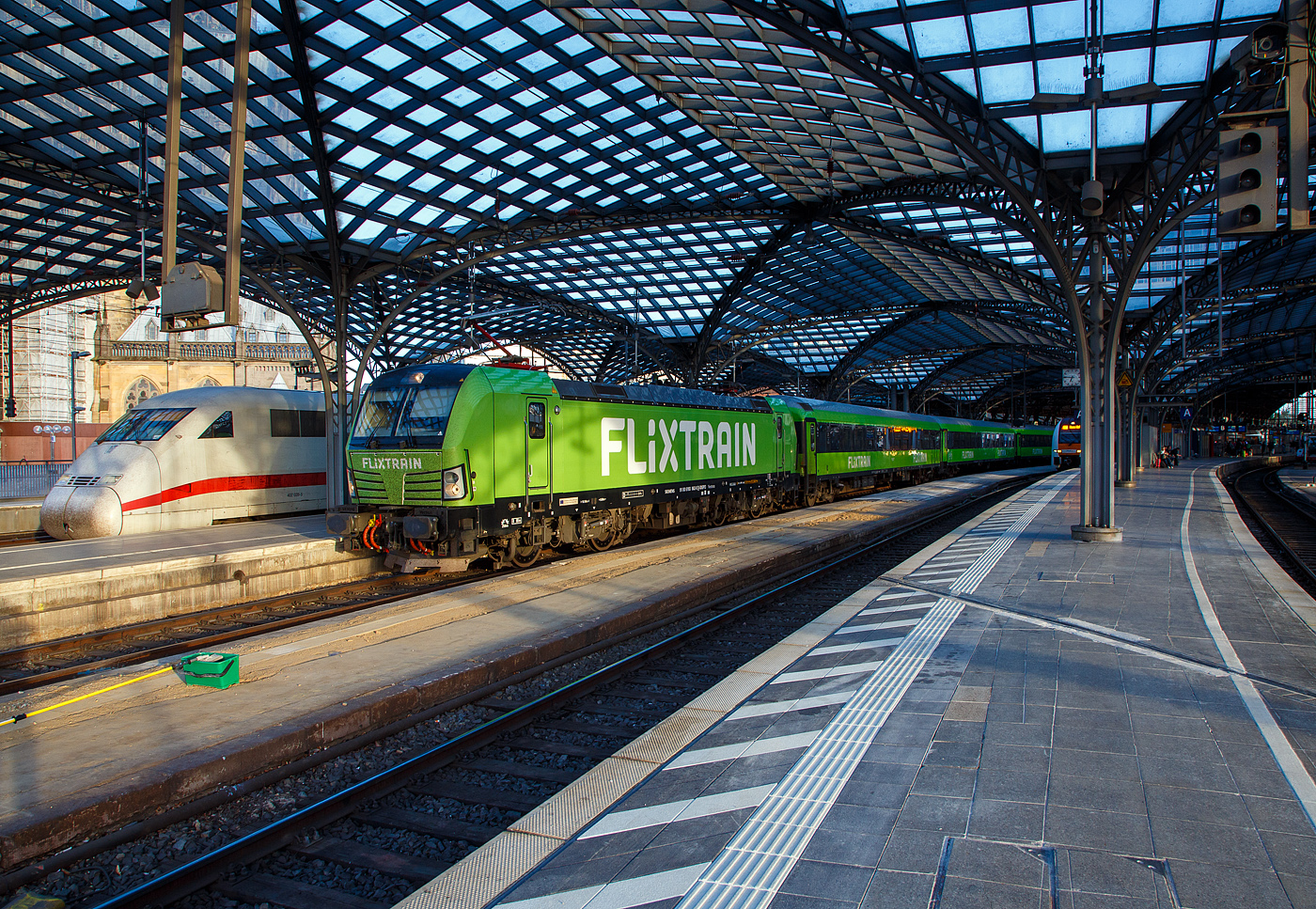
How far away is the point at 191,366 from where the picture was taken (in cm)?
5200

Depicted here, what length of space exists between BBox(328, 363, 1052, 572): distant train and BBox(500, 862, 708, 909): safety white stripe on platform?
855 centimetres

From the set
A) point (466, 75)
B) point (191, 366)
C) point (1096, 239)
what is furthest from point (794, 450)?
point (191, 366)

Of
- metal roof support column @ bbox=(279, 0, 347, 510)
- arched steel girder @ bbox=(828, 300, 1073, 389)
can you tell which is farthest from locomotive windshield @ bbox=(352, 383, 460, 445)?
arched steel girder @ bbox=(828, 300, 1073, 389)

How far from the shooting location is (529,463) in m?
13.2

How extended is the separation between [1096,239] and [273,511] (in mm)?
20350

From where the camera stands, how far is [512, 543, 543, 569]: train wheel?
45.3ft

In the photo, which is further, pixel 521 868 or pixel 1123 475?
pixel 1123 475

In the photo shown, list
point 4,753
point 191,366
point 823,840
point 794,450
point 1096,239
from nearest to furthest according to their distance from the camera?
point 823,840
point 4,753
point 1096,239
point 794,450
point 191,366

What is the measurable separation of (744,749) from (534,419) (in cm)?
887

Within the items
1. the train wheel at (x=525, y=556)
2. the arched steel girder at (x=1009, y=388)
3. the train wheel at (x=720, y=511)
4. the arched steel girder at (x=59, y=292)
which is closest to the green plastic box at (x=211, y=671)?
the train wheel at (x=525, y=556)

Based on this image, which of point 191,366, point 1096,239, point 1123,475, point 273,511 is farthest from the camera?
point 191,366

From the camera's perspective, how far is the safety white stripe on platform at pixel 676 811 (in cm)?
440

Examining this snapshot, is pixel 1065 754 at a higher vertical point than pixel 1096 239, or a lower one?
lower

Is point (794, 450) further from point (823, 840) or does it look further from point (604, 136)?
point (823, 840)
